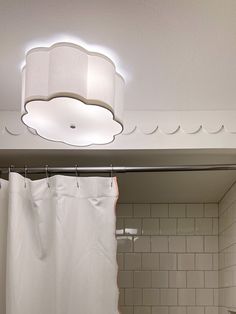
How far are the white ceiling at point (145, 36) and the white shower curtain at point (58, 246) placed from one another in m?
0.50

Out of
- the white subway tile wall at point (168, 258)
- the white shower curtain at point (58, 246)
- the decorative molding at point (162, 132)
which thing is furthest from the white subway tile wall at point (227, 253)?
the white shower curtain at point (58, 246)

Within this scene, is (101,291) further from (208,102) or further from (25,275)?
(208,102)

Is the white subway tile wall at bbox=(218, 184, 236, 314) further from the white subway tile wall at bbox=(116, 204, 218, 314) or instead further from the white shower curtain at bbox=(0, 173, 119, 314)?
the white shower curtain at bbox=(0, 173, 119, 314)

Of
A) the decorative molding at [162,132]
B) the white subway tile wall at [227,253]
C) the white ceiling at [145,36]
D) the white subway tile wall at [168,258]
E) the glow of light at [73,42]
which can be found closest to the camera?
the white ceiling at [145,36]

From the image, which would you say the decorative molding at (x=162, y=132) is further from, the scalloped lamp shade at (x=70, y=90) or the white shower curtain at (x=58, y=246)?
the scalloped lamp shade at (x=70, y=90)

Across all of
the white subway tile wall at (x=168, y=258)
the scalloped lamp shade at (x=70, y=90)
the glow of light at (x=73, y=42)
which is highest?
the glow of light at (x=73, y=42)

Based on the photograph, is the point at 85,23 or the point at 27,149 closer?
the point at 85,23

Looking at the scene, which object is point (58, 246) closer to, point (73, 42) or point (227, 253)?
point (73, 42)

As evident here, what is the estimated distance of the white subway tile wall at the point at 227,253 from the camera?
276 cm

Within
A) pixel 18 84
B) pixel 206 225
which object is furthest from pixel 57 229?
pixel 206 225

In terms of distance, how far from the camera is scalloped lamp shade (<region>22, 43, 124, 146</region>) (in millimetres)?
1415

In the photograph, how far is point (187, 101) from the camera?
209cm

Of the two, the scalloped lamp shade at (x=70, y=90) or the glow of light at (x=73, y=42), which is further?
the glow of light at (x=73, y=42)

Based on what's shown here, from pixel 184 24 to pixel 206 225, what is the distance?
2311mm
